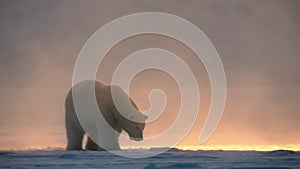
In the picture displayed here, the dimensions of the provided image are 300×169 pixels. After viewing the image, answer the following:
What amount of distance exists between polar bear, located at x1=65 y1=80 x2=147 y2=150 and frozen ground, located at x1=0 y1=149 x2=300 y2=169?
2345mm

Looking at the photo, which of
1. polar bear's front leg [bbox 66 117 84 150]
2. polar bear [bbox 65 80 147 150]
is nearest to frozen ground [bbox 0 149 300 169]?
polar bear [bbox 65 80 147 150]

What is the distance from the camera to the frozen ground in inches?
287

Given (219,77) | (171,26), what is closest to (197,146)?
(219,77)

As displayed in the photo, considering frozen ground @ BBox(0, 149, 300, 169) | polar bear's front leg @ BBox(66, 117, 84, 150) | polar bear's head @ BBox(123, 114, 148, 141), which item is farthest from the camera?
polar bear's front leg @ BBox(66, 117, 84, 150)

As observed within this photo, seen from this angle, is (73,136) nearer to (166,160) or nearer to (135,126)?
(135,126)

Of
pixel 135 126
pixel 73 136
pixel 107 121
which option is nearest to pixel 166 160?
pixel 135 126

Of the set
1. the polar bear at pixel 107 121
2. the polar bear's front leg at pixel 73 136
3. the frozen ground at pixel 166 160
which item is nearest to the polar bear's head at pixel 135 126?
the polar bear at pixel 107 121

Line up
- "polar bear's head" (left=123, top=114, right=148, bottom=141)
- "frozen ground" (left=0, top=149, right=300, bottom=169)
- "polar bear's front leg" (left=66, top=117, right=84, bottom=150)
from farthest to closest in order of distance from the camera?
1. "polar bear's front leg" (left=66, top=117, right=84, bottom=150)
2. "polar bear's head" (left=123, top=114, right=148, bottom=141)
3. "frozen ground" (left=0, top=149, right=300, bottom=169)

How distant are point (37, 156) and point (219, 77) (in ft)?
13.9

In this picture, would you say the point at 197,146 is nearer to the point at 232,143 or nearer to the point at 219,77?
the point at 232,143

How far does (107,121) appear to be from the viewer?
436 inches

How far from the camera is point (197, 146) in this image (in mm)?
10117

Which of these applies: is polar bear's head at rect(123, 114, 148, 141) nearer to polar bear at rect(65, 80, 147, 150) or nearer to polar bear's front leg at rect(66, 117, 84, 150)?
polar bear at rect(65, 80, 147, 150)

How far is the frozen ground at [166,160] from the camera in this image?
730cm
